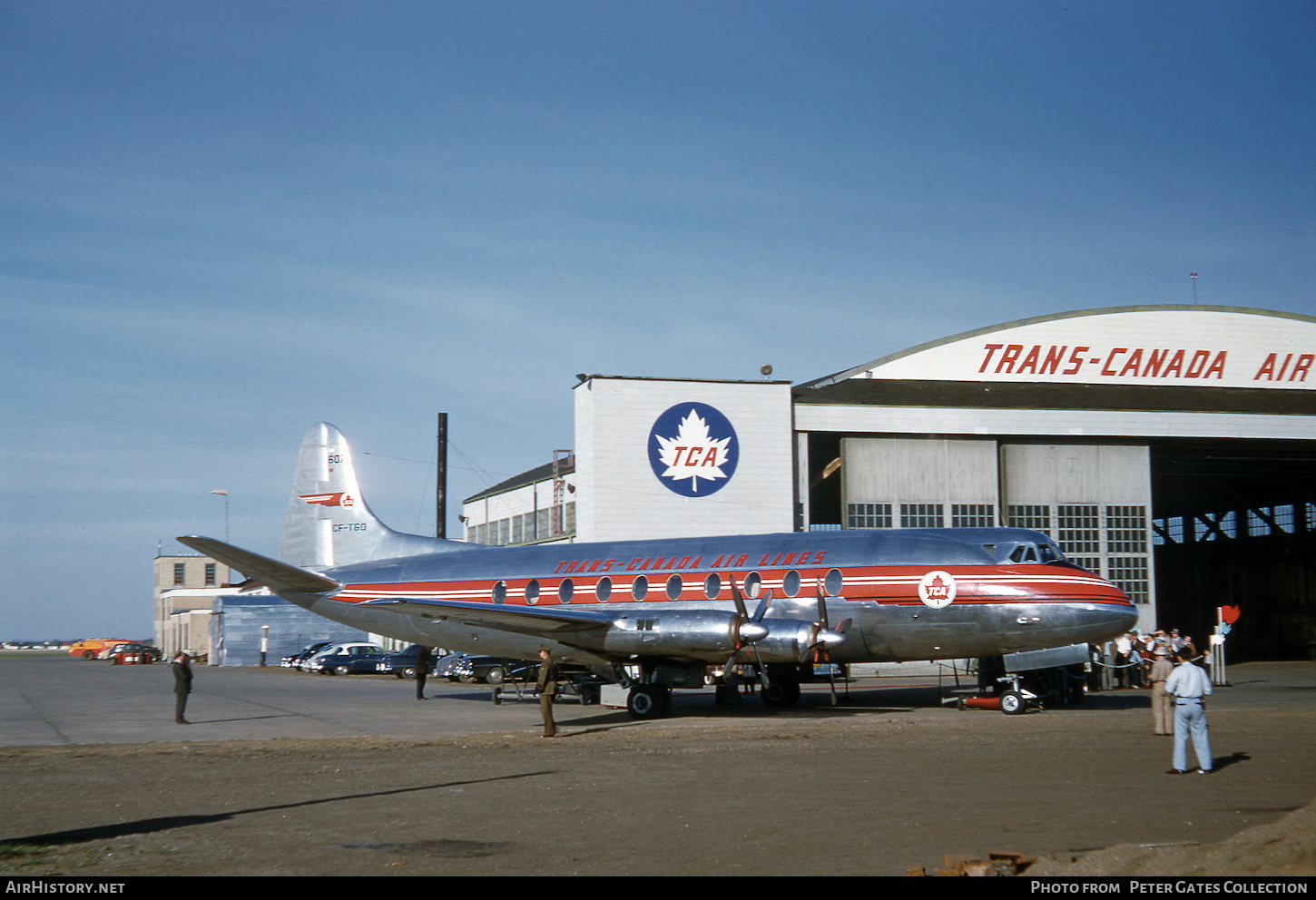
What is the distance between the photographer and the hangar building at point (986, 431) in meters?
38.7

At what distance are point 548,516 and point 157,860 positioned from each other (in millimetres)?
45686

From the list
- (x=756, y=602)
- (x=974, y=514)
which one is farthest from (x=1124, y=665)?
(x=756, y=602)

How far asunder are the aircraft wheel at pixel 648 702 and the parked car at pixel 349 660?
970 inches

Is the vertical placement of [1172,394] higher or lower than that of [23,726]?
higher

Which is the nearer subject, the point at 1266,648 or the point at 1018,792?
the point at 1018,792

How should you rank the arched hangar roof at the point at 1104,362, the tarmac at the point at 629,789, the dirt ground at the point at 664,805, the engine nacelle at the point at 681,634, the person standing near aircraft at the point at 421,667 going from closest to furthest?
the dirt ground at the point at 664,805
the tarmac at the point at 629,789
the engine nacelle at the point at 681,634
the person standing near aircraft at the point at 421,667
the arched hangar roof at the point at 1104,362

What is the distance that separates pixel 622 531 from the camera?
124 feet

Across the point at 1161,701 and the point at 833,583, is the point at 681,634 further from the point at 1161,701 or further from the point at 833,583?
the point at 1161,701

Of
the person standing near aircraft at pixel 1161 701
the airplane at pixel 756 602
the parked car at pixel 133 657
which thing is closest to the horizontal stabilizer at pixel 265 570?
the airplane at pixel 756 602

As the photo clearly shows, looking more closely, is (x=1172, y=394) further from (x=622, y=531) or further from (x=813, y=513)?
(x=622, y=531)

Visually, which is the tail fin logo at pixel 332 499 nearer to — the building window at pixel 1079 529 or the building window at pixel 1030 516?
the building window at pixel 1030 516

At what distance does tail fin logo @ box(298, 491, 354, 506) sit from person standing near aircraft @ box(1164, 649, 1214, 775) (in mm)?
24091
